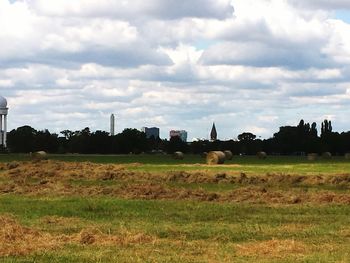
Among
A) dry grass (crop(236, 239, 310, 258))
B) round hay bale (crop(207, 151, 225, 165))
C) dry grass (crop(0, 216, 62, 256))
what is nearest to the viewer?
dry grass (crop(236, 239, 310, 258))

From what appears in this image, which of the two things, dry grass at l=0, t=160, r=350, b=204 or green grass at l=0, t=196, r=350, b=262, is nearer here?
green grass at l=0, t=196, r=350, b=262

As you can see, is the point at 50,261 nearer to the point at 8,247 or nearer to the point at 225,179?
the point at 8,247

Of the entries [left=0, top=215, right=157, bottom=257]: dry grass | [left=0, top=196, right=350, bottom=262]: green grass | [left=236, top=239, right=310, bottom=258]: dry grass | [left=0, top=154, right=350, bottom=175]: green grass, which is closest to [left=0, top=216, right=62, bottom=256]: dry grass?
[left=0, top=215, right=157, bottom=257]: dry grass

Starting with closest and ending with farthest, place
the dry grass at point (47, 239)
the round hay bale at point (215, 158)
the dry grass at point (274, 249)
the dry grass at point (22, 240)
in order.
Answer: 1. the dry grass at point (274, 249)
2. the dry grass at point (22, 240)
3. the dry grass at point (47, 239)
4. the round hay bale at point (215, 158)

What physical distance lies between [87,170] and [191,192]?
20543mm

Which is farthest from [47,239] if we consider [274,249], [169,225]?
[274,249]

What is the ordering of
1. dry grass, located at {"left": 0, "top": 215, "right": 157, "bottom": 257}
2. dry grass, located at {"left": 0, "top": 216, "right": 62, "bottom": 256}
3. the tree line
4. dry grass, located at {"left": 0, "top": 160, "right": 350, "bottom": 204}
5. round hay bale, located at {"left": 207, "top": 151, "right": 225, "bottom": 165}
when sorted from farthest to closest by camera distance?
the tree line, round hay bale, located at {"left": 207, "top": 151, "right": 225, "bottom": 165}, dry grass, located at {"left": 0, "top": 160, "right": 350, "bottom": 204}, dry grass, located at {"left": 0, "top": 215, "right": 157, "bottom": 257}, dry grass, located at {"left": 0, "top": 216, "right": 62, "bottom": 256}

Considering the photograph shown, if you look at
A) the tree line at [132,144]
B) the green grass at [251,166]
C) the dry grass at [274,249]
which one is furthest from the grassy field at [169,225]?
the tree line at [132,144]

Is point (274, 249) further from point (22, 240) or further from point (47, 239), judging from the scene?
point (22, 240)

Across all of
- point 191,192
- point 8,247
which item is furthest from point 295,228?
point 191,192

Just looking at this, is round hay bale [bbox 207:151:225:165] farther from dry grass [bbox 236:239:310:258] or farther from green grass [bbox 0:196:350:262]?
dry grass [bbox 236:239:310:258]

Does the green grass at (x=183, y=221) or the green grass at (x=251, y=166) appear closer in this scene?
the green grass at (x=183, y=221)

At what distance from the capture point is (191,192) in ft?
99.3

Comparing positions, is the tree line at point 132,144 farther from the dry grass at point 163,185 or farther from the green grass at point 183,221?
the green grass at point 183,221
